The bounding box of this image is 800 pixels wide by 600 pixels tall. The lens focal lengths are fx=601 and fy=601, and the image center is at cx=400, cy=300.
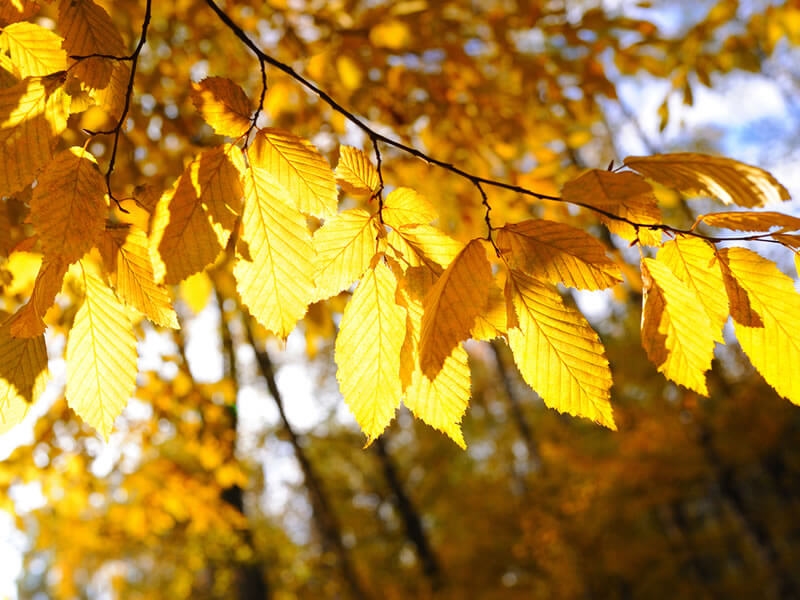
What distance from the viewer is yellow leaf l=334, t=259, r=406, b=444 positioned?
0.64 m

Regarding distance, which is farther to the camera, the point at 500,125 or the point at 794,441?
the point at 794,441

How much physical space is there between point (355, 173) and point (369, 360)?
0.23 meters

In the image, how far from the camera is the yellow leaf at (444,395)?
2.16 feet

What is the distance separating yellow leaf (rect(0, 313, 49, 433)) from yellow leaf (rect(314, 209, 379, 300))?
1.06 ft

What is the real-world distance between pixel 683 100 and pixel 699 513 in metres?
18.8

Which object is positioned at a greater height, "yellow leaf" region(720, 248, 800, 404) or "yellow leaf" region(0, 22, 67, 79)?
"yellow leaf" region(0, 22, 67, 79)

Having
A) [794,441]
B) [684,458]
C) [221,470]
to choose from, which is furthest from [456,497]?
[221,470]

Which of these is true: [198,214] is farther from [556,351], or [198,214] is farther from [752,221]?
[752,221]

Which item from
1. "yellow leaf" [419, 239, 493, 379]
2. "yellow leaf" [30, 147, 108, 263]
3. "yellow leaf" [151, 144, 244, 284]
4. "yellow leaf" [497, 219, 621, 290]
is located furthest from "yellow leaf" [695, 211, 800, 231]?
"yellow leaf" [30, 147, 108, 263]

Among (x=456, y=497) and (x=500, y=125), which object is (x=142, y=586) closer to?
(x=456, y=497)

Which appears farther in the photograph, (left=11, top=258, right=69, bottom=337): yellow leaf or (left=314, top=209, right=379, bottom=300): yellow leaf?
(left=314, top=209, right=379, bottom=300): yellow leaf

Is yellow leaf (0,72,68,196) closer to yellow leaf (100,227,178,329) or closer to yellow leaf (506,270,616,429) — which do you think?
yellow leaf (100,227,178,329)

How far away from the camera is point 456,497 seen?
37.6ft

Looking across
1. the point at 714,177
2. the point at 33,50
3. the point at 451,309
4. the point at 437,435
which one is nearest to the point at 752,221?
the point at 714,177
